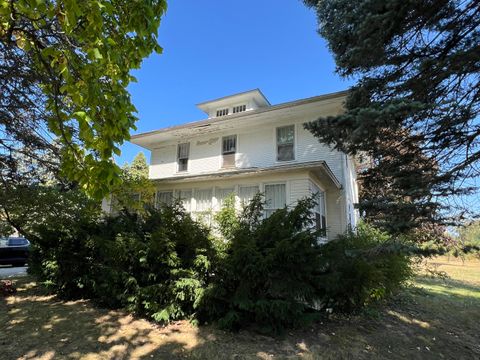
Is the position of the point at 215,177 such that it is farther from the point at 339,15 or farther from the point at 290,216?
the point at 339,15

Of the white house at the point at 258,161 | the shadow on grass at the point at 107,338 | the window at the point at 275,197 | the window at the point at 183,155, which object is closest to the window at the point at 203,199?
the white house at the point at 258,161

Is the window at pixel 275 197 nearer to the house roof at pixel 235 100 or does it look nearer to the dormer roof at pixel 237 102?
the dormer roof at pixel 237 102

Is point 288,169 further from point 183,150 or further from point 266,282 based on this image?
point 183,150

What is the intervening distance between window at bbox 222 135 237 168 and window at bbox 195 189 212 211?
7.48ft

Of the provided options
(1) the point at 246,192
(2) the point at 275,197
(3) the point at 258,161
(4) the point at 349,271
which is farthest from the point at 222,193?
(4) the point at 349,271

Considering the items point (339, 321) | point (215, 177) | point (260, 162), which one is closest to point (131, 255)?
point (339, 321)

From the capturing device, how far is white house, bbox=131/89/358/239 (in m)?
10.2

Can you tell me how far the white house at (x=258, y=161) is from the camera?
10.2 meters

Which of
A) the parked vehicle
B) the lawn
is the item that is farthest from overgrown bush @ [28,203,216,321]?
the parked vehicle

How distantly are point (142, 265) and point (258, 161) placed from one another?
7.93 meters

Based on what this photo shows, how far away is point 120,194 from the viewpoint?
919 centimetres

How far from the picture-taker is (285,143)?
492 inches

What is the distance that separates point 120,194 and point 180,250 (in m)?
4.26

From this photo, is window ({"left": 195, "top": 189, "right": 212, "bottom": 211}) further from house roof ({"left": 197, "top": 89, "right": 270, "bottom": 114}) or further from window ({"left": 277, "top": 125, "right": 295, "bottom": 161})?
house roof ({"left": 197, "top": 89, "right": 270, "bottom": 114})
